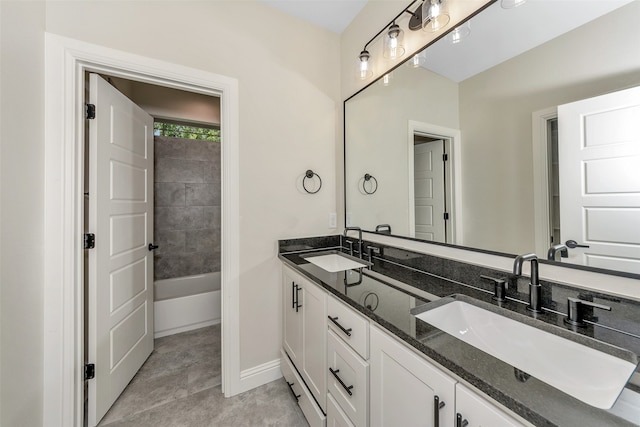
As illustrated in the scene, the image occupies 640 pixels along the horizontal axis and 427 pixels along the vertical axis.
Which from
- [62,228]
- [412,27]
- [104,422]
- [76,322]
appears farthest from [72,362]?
[412,27]

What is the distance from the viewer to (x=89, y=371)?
4.76 ft

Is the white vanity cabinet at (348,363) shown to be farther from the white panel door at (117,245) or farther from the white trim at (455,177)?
the white panel door at (117,245)

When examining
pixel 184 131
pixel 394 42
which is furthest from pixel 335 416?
pixel 184 131

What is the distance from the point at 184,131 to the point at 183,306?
6.99ft

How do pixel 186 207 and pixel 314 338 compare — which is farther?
pixel 186 207

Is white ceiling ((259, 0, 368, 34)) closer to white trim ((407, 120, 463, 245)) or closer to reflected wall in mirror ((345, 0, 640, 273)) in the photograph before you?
reflected wall in mirror ((345, 0, 640, 273))

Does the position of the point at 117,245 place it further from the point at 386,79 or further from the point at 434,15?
the point at 434,15

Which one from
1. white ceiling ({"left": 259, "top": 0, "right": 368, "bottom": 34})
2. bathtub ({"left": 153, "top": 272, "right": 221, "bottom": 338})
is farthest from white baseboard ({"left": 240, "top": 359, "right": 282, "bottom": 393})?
white ceiling ({"left": 259, "top": 0, "right": 368, "bottom": 34})

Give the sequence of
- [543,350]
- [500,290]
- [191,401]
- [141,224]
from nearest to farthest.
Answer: [543,350] < [500,290] < [191,401] < [141,224]

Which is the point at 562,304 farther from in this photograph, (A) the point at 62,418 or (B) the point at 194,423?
(A) the point at 62,418

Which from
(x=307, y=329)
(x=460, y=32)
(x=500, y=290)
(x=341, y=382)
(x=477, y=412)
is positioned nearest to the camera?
(x=477, y=412)

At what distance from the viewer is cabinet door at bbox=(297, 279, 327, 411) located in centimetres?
123

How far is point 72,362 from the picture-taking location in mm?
1311

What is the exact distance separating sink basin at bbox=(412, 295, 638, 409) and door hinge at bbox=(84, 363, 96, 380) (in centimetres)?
187
